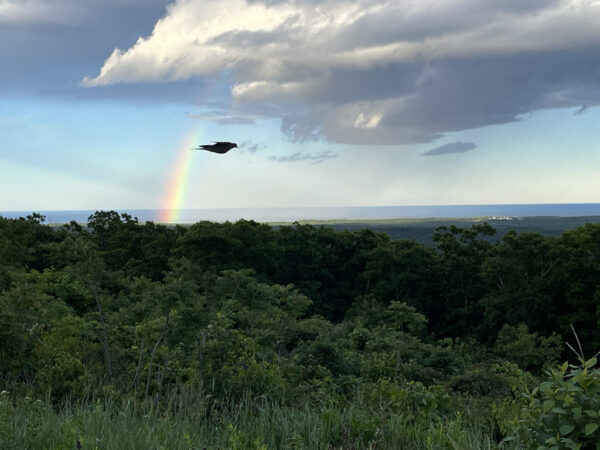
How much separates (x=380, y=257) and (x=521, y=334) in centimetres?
1569

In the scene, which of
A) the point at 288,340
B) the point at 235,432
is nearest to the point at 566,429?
the point at 235,432

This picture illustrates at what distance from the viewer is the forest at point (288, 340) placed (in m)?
5.18

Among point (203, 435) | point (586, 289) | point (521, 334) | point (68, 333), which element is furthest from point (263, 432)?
point (586, 289)

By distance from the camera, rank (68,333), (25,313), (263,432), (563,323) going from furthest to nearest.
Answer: (563,323) < (68,333) < (25,313) < (263,432)

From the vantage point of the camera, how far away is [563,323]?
36938mm

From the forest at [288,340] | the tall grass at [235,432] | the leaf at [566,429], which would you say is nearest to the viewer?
the leaf at [566,429]

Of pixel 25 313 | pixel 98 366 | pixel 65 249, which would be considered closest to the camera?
pixel 25 313

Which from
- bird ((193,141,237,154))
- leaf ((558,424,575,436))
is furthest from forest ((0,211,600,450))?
bird ((193,141,237,154))

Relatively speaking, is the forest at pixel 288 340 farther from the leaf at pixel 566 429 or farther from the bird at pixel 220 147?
the bird at pixel 220 147

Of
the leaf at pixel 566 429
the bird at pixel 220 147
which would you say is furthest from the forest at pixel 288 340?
the bird at pixel 220 147

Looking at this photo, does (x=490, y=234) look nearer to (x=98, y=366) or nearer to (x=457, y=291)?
(x=457, y=291)

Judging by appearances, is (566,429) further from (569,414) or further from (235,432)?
(235,432)

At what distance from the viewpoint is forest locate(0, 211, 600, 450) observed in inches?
204

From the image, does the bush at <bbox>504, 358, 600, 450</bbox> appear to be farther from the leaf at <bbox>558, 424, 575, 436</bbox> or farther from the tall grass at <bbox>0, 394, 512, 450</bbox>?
the tall grass at <bbox>0, 394, 512, 450</bbox>
